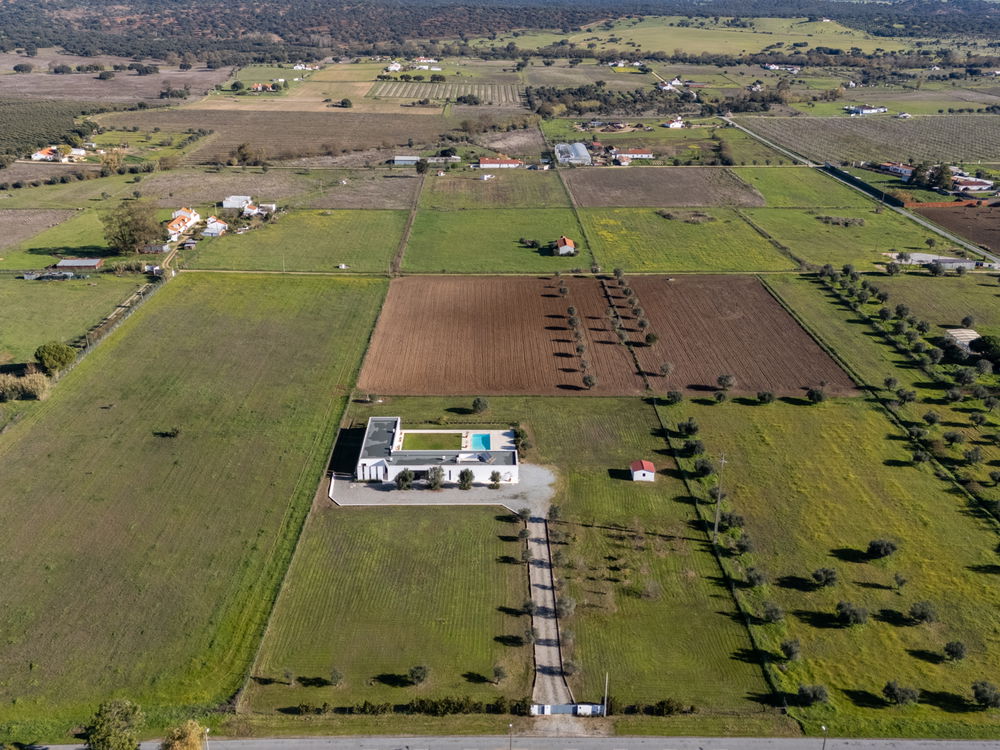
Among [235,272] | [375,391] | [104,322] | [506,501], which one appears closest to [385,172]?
[235,272]

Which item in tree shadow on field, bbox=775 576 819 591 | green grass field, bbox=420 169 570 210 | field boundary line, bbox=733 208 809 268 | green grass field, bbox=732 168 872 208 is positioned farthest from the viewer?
green grass field, bbox=732 168 872 208

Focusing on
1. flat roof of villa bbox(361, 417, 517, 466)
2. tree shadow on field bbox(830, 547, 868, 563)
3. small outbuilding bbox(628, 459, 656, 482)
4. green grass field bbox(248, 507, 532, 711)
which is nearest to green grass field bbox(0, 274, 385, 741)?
green grass field bbox(248, 507, 532, 711)

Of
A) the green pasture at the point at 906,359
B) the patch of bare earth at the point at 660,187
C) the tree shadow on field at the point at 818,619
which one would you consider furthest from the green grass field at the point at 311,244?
the tree shadow on field at the point at 818,619

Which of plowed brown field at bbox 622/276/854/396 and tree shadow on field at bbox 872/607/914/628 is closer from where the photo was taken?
tree shadow on field at bbox 872/607/914/628

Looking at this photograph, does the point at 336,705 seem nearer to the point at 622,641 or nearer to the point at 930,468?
the point at 622,641

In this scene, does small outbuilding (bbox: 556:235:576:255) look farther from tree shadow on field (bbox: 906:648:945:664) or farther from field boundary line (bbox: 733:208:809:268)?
tree shadow on field (bbox: 906:648:945:664)

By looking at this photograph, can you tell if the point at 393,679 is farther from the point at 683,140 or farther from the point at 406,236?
the point at 683,140
